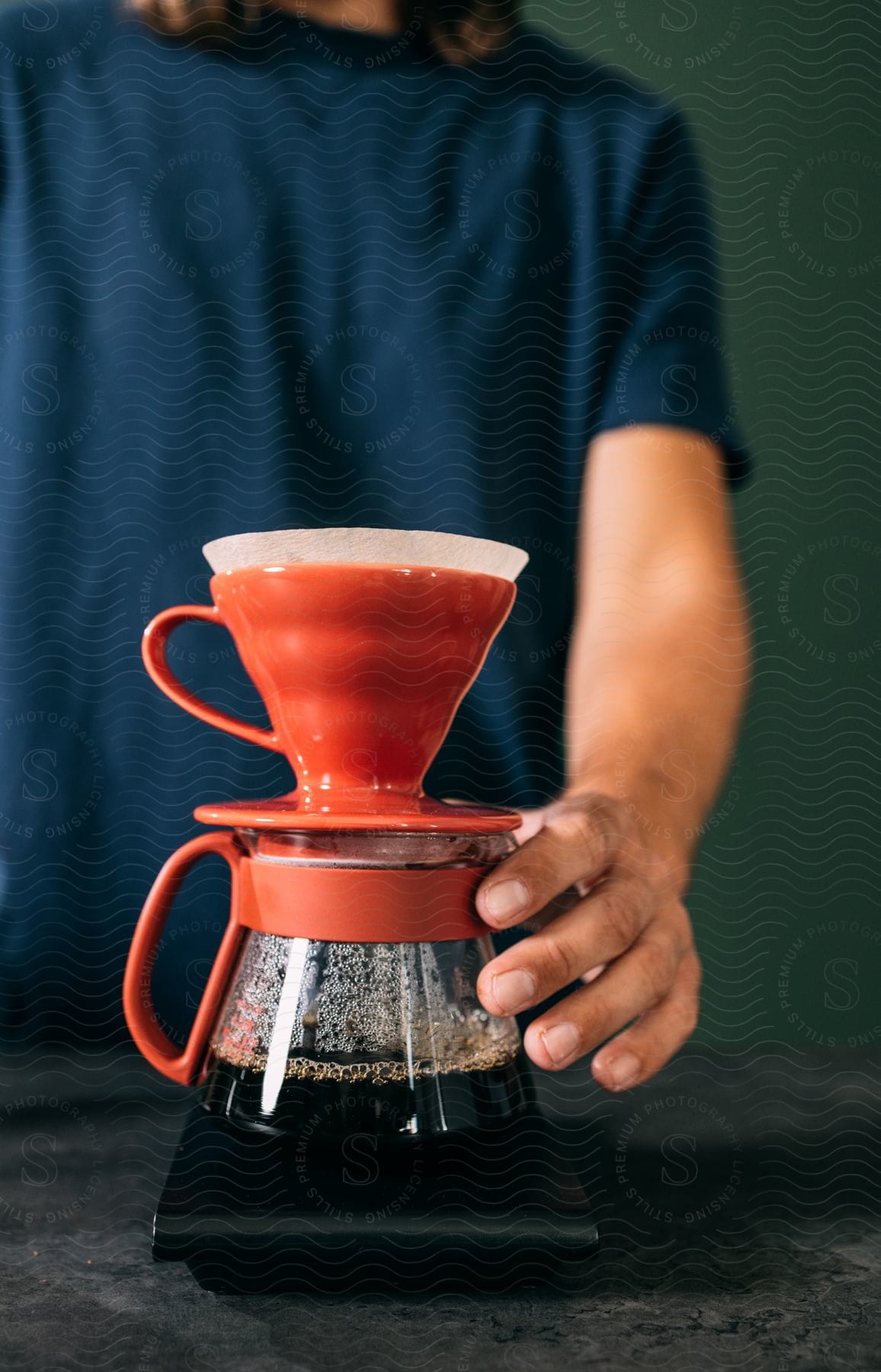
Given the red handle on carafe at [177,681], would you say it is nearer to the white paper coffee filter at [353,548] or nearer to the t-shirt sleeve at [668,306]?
the white paper coffee filter at [353,548]

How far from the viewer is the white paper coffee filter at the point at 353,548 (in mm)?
426

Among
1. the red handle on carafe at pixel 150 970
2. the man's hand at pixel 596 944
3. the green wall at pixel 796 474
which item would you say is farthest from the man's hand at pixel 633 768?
Answer: the green wall at pixel 796 474

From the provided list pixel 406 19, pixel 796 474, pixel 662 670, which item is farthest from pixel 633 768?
pixel 406 19

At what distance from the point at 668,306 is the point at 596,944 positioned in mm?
586

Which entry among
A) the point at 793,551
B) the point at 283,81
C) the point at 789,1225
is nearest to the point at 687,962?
the point at 789,1225

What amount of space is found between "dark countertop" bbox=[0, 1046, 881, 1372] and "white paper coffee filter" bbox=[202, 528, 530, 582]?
0.26 meters

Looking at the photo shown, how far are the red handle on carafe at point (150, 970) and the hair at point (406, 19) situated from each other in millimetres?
778

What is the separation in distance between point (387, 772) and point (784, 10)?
0.87m

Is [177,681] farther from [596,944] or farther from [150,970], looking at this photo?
[596,944]

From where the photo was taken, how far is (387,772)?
1.42 feet

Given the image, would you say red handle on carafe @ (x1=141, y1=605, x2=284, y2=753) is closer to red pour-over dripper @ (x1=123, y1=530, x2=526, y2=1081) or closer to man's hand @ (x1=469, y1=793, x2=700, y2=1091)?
red pour-over dripper @ (x1=123, y1=530, x2=526, y2=1081)

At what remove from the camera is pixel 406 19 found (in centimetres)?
91

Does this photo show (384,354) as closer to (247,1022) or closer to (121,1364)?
(247,1022)

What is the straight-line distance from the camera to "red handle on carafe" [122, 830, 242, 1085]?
43 centimetres
